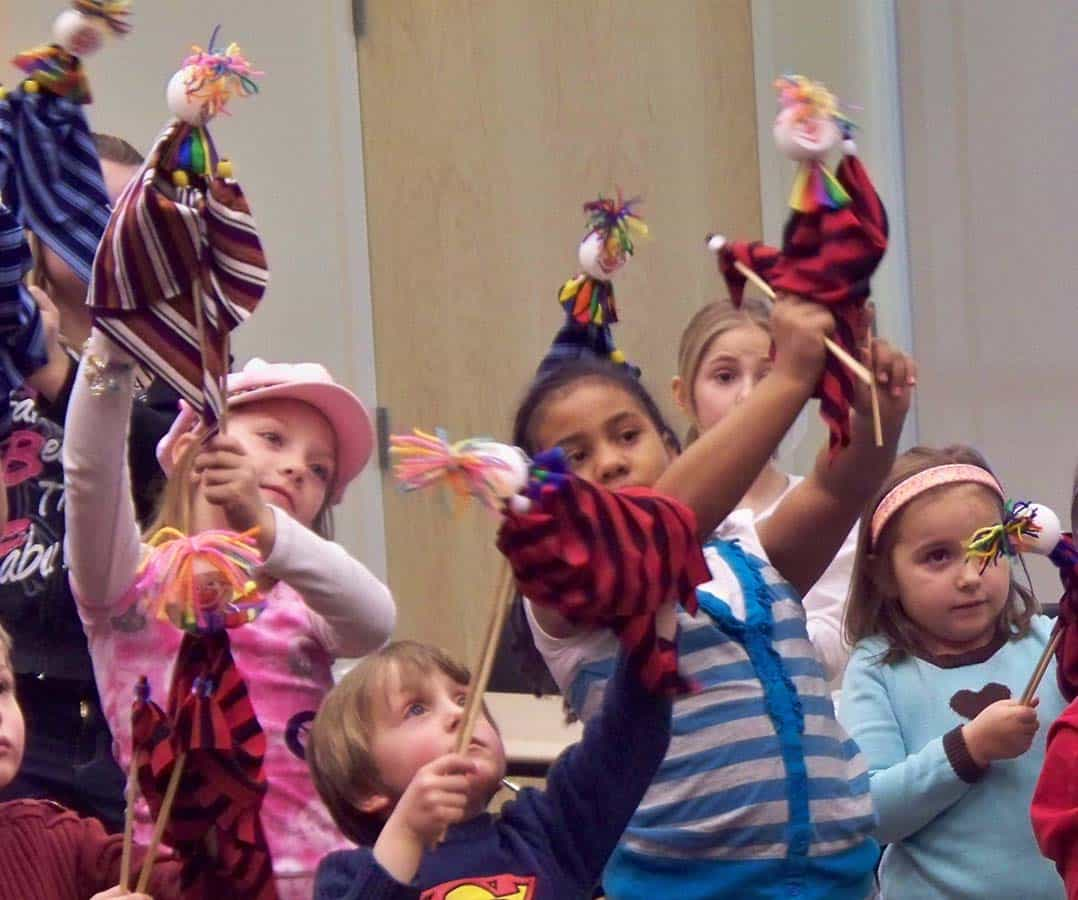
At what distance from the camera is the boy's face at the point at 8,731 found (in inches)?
51.5

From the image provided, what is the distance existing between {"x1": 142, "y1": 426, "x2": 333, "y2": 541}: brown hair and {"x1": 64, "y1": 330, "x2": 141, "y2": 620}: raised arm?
0.14ft

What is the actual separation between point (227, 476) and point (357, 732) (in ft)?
0.72

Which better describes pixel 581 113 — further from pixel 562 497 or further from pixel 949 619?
pixel 562 497

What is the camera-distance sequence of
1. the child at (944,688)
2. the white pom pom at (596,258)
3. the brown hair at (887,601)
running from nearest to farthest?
the white pom pom at (596,258) → the child at (944,688) → the brown hair at (887,601)

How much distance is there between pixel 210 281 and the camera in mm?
1222

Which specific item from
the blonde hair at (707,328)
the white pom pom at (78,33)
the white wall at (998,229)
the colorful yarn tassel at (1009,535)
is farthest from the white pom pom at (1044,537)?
the white wall at (998,229)

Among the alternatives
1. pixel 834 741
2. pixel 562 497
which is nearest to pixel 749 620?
pixel 834 741

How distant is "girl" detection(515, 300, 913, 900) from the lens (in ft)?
4.30

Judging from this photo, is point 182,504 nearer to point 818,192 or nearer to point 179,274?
point 179,274

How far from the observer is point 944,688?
5.82 feet

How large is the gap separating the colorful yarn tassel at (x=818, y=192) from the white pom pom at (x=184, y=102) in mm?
398

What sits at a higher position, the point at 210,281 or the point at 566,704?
the point at 210,281

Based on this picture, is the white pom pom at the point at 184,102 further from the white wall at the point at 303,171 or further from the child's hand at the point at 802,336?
the white wall at the point at 303,171

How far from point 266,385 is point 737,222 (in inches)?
67.5
